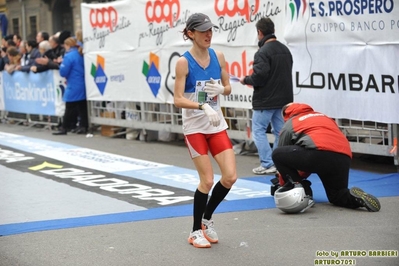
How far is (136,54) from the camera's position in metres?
15.3

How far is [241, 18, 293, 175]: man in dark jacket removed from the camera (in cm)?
1059

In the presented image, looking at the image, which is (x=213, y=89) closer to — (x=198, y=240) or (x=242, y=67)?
(x=198, y=240)

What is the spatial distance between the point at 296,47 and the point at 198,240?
512cm

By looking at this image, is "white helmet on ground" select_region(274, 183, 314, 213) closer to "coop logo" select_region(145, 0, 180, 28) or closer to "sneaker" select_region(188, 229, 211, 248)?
"sneaker" select_region(188, 229, 211, 248)

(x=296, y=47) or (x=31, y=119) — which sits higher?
(x=296, y=47)

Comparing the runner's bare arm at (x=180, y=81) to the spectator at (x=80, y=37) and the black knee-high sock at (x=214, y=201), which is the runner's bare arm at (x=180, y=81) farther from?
the spectator at (x=80, y=37)

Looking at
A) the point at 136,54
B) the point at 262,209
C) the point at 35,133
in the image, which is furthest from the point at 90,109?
the point at 262,209

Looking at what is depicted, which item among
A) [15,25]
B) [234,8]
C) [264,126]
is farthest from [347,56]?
[15,25]

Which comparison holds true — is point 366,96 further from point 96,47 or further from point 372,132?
point 96,47

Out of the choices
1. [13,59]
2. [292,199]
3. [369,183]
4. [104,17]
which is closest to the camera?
[292,199]

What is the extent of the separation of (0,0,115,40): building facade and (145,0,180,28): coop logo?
17594mm

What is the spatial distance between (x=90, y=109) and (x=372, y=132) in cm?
779

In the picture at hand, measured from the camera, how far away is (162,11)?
14328 millimetres

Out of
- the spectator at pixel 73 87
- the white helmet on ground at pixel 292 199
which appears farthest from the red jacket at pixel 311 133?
the spectator at pixel 73 87
